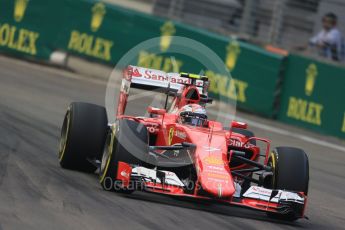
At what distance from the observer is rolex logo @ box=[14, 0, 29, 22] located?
78.4ft

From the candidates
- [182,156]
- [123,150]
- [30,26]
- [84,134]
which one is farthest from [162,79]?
[30,26]

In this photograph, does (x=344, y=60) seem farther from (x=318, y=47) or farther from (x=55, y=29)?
(x=55, y=29)

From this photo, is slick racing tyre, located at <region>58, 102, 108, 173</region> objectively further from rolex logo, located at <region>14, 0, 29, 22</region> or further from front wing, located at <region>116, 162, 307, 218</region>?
rolex logo, located at <region>14, 0, 29, 22</region>

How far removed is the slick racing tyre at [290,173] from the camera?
10062 mm

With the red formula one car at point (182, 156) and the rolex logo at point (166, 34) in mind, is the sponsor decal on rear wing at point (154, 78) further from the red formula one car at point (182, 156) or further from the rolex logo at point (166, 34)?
the rolex logo at point (166, 34)

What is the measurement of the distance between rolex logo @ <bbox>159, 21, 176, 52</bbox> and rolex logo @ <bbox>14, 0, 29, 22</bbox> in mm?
3534

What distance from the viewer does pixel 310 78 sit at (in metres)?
20.9

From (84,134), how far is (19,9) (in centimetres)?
1344

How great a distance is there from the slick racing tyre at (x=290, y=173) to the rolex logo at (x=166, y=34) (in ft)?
42.7

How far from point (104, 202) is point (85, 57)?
15.1 metres

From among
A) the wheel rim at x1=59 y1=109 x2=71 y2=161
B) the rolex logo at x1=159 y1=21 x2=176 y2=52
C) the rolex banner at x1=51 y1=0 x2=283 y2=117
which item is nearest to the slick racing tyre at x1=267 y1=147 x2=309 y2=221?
the wheel rim at x1=59 y1=109 x2=71 y2=161

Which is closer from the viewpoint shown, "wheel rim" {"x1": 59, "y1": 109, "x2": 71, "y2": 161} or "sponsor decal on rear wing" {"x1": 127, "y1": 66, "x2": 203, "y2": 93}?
"wheel rim" {"x1": 59, "y1": 109, "x2": 71, "y2": 161}

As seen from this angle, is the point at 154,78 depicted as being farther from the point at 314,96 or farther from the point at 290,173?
the point at 314,96

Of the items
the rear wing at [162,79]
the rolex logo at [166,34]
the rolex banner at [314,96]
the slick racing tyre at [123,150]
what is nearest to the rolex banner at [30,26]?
the rolex logo at [166,34]
